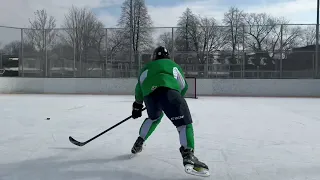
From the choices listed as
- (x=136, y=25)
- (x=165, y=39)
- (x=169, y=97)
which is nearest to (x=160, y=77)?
(x=169, y=97)

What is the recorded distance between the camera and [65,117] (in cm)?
614

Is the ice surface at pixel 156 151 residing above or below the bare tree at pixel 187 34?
below

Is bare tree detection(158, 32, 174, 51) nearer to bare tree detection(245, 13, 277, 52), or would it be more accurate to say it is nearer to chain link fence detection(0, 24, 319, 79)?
chain link fence detection(0, 24, 319, 79)

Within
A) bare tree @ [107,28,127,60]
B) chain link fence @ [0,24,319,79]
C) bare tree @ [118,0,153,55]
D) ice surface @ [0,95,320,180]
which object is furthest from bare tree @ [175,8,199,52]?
ice surface @ [0,95,320,180]

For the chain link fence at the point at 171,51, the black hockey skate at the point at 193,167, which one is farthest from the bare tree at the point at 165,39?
the black hockey skate at the point at 193,167

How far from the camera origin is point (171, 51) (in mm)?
13422

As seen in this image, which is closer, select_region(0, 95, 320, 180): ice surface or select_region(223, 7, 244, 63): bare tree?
select_region(0, 95, 320, 180): ice surface

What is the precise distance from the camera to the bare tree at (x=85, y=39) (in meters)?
13.7

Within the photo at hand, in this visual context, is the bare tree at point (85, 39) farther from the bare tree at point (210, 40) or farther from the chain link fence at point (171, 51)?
the bare tree at point (210, 40)

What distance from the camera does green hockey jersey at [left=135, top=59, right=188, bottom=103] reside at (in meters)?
2.61

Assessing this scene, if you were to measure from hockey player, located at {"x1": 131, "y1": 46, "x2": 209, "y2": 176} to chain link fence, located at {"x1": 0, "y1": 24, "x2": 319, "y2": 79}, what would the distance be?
10.4 metres

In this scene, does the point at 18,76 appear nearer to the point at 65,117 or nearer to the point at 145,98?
the point at 65,117

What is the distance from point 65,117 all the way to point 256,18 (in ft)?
37.9

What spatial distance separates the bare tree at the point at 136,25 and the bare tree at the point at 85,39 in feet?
3.73
